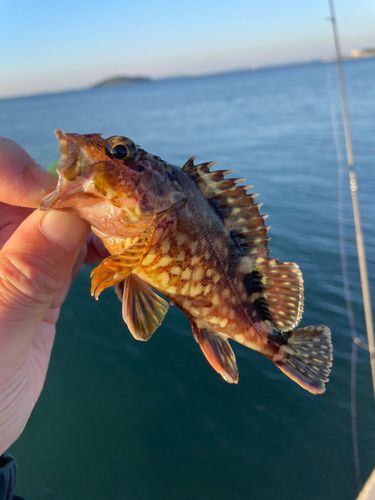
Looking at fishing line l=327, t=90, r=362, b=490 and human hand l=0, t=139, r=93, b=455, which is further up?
human hand l=0, t=139, r=93, b=455

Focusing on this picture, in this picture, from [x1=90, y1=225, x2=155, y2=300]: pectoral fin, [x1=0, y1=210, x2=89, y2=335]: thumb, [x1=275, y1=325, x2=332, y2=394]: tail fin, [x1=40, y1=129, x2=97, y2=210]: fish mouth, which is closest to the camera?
[x1=40, y1=129, x2=97, y2=210]: fish mouth

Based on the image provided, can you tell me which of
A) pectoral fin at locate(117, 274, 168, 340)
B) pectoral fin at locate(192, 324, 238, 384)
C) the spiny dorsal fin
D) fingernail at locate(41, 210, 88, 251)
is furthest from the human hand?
pectoral fin at locate(192, 324, 238, 384)

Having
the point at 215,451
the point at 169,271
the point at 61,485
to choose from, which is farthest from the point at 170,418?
the point at 169,271

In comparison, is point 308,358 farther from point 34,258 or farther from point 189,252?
point 34,258

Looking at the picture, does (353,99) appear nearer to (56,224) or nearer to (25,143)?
(25,143)

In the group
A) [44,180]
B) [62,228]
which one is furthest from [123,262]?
[44,180]

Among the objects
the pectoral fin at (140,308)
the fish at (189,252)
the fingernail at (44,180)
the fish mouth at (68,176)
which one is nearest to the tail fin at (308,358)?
the fish at (189,252)

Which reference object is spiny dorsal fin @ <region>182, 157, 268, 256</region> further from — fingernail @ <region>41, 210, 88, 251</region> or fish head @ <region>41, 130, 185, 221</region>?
fingernail @ <region>41, 210, 88, 251</region>
